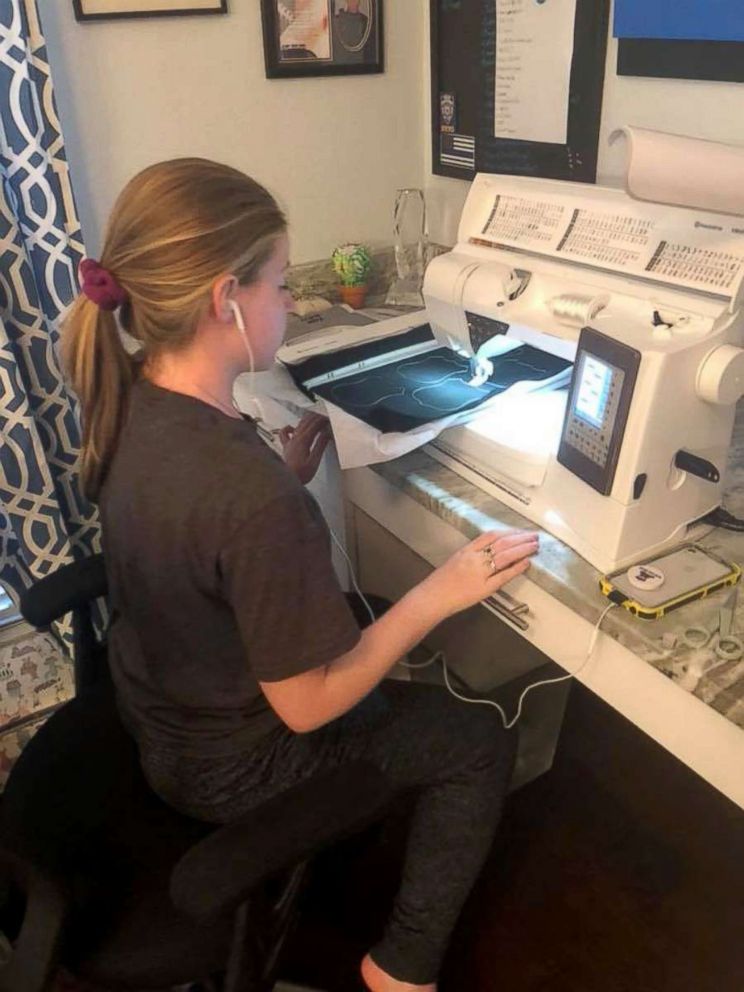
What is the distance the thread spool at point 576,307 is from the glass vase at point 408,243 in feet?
2.61

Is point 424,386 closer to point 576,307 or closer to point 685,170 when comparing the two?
point 576,307

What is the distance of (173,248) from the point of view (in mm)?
861

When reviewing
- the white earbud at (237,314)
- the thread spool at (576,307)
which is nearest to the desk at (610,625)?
the thread spool at (576,307)

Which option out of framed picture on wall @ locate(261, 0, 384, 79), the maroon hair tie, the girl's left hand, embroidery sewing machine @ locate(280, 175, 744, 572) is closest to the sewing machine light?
embroidery sewing machine @ locate(280, 175, 744, 572)

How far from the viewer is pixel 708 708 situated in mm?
869

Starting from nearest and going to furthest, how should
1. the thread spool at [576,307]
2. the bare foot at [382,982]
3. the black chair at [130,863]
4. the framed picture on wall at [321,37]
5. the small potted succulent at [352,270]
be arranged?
the black chair at [130,863] < the thread spool at [576,307] < the bare foot at [382,982] < the framed picture on wall at [321,37] < the small potted succulent at [352,270]

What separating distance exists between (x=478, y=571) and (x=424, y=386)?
0.41m

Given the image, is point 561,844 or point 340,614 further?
point 561,844

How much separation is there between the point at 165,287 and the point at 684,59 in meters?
0.95

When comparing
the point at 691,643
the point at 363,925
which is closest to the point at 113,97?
the point at 691,643

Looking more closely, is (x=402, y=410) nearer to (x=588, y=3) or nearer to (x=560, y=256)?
(x=560, y=256)

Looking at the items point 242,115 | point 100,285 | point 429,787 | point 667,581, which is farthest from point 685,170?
point 242,115

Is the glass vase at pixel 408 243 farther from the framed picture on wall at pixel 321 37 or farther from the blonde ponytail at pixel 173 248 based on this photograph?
the blonde ponytail at pixel 173 248

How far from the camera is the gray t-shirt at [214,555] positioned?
0.85 meters
